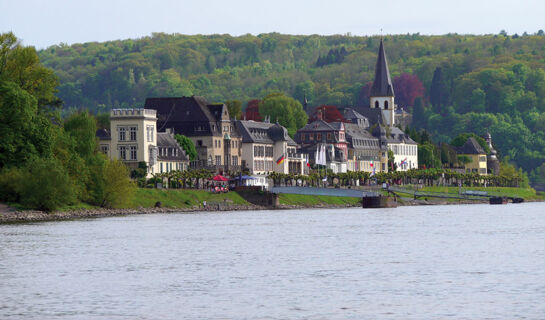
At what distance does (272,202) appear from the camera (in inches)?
6698

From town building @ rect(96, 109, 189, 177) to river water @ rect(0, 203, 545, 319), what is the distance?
71.9 m

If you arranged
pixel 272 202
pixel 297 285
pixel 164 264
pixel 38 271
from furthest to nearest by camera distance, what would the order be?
pixel 272 202 < pixel 164 264 < pixel 38 271 < pixel 297 285

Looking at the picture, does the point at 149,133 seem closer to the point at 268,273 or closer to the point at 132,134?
the point at 132,134

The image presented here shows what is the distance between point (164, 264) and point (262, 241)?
19.7 meters

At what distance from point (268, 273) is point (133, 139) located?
116 metres

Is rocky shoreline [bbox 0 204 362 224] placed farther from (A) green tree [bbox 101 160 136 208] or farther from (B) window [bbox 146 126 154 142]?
(B) window [bbox 146 126 154 142]

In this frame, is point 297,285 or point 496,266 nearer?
point 297,285

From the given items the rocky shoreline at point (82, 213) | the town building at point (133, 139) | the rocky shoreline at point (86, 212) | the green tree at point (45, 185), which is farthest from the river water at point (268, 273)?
the town building at point (133, 139)

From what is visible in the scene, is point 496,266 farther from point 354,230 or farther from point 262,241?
point 354,230

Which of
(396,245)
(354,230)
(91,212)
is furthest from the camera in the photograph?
(91,212)

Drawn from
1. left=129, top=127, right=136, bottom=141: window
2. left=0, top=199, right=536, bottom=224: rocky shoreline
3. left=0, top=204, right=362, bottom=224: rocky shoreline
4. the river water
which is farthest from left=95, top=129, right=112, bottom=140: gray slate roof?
the river water

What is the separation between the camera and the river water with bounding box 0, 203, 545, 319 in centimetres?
4894

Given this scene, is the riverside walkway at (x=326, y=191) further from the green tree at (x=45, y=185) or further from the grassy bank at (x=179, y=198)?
the green tree at (x=45, y=185)

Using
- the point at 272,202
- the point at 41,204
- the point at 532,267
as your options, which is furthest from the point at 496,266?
the point at 272,202
